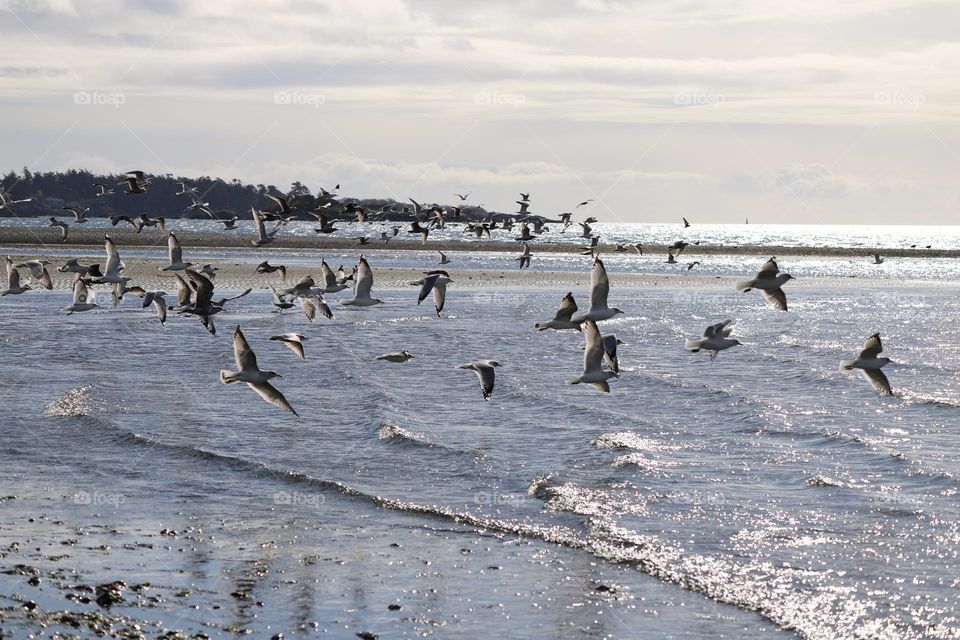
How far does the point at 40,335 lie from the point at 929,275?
73.8m

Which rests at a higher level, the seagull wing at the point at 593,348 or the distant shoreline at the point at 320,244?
the distant shoreline at the point at 320,244

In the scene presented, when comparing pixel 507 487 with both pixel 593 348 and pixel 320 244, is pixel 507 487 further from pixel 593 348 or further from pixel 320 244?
pixel 320 244

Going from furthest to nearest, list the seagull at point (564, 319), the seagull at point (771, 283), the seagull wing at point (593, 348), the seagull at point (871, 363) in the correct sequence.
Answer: the seagull at point (771, 283) < the seagull at point (564, 319) < the seagull at point (871, 363) < the seagull wing at point (593, 348)

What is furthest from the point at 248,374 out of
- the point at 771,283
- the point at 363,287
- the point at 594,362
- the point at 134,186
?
the point at 134,186

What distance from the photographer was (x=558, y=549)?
14086 mm

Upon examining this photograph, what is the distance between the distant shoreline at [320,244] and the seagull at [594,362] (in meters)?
67.3

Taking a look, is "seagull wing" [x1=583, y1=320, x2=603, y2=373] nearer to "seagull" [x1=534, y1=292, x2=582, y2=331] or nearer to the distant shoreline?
"seagull" [x1=534, y1=292, x2=582, y2=331]

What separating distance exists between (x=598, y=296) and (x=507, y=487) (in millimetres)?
3175

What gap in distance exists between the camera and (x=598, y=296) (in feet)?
57.3

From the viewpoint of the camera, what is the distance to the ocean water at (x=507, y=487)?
39.4 ft

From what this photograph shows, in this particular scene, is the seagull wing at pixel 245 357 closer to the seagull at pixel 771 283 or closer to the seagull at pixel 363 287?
the seagull at pixel 363 287

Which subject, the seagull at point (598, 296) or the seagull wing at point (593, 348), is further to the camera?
the seagull wing at point (593, 348)

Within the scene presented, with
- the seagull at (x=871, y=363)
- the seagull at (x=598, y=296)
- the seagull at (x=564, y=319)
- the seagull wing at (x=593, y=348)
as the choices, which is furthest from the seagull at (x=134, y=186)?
the seagull at (x=871, y=363)

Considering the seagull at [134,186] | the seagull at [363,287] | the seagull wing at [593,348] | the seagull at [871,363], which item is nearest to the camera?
the seagull wing at [593,348]
